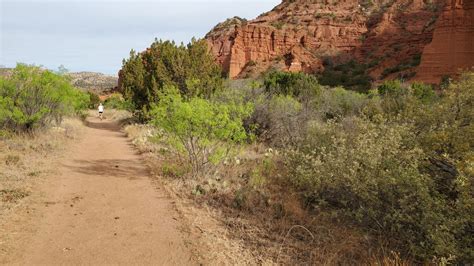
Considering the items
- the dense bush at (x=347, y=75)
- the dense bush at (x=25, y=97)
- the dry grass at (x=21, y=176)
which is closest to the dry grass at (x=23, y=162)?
the dry grass at (x=21, y=176)

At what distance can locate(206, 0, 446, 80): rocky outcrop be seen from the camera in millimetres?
58625

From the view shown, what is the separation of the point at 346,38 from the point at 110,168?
64315 mm

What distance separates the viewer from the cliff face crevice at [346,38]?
54344 millimetres

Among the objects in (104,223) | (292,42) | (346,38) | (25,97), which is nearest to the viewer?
(104,223)

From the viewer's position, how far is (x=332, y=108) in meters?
18.1

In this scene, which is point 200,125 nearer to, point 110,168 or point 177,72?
point 110,168

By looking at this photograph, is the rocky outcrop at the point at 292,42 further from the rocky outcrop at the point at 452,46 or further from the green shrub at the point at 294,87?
the green shrub at the point at 294,87

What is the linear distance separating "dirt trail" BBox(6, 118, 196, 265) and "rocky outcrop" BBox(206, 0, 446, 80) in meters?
53.2

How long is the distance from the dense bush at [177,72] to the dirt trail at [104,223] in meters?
9.96

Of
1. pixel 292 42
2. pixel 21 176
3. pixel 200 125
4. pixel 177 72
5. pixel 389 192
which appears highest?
pixel 292 42

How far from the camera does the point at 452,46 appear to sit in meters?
48.4

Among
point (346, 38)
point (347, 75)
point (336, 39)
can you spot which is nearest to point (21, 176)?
point (347, 75)

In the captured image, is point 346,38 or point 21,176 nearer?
point 21,176

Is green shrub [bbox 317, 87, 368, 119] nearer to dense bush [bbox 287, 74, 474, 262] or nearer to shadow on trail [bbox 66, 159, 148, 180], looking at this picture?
dense bush [bbox 287, 74, 474, 262]
